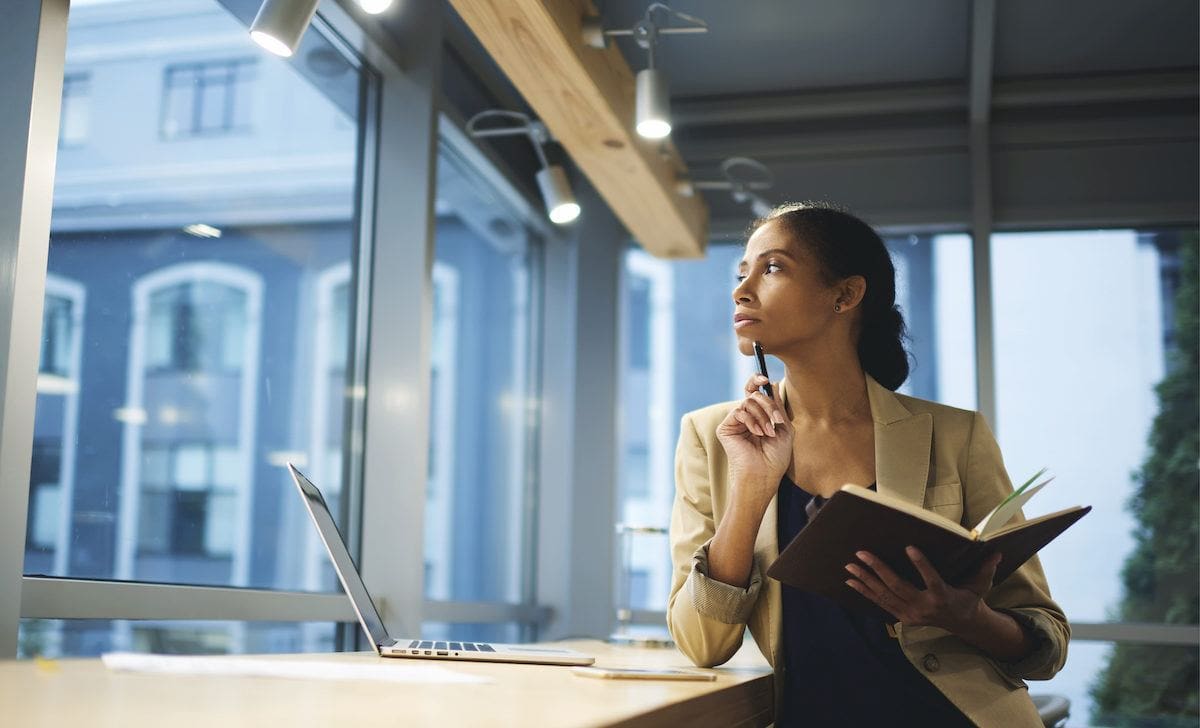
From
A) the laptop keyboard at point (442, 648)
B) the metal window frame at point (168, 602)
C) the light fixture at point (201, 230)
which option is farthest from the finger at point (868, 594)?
the light fixture at point (201, 230)

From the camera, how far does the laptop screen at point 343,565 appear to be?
1.75 m

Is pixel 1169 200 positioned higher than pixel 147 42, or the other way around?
pixel 1169 200

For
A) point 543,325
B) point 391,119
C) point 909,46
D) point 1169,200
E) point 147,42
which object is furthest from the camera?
point 543,325

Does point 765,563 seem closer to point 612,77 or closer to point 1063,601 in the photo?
point 612,77

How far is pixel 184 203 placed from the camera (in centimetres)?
261

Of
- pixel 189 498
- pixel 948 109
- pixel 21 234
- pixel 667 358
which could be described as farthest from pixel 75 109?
pixel 948 109

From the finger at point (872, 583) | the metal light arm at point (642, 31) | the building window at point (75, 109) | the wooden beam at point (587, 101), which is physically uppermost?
the metal light arm at point (642, 31)

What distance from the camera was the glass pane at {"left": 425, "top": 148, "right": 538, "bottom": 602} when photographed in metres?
4.16

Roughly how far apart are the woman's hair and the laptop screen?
924mm

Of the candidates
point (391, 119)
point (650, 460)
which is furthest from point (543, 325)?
point (391, 119)

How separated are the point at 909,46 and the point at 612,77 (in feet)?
5.42

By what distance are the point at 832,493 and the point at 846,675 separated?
28 centimetres

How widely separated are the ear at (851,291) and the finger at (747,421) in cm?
31

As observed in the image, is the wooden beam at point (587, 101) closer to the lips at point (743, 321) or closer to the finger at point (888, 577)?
the lips at point (743, 321)
